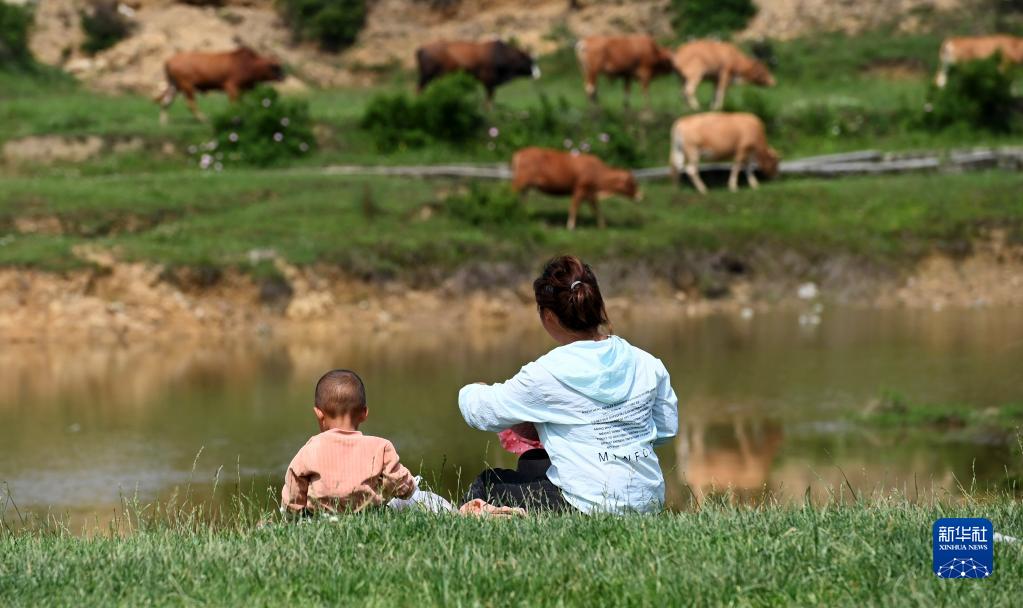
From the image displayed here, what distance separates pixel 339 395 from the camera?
626cm

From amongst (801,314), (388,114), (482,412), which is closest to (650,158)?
(388,114)

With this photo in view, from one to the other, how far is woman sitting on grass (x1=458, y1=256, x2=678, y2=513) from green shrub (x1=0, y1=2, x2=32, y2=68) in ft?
87.3

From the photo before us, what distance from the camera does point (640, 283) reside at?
20797 millimetres

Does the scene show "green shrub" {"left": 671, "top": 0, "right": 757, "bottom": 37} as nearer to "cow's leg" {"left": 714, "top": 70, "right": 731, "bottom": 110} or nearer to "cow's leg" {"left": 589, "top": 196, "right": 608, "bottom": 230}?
"cow's leg" {"left": 714, "top": 70, "right": 731, "bottom": 110}

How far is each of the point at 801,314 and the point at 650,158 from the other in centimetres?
622

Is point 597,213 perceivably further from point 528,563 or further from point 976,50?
point 528,563

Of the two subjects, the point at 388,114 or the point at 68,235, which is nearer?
the point at 68,235

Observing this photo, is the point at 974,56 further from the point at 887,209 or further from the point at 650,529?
the point at 650,529

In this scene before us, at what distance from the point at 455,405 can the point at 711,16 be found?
2174 cm

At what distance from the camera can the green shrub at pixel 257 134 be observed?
79.4 ft

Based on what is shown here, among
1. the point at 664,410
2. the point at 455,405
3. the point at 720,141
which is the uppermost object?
the point at 664,410

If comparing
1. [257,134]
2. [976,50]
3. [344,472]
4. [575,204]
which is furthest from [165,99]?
[344,472]

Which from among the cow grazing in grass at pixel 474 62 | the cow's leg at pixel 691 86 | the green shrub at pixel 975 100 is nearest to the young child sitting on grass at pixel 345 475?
the cow grazing in grass at pixel 474 62

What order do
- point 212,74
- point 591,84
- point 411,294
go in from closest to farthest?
point 411,294, point 212,74, point 591,84
